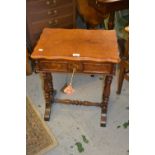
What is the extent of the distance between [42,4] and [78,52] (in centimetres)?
115

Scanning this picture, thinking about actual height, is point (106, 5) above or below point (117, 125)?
above

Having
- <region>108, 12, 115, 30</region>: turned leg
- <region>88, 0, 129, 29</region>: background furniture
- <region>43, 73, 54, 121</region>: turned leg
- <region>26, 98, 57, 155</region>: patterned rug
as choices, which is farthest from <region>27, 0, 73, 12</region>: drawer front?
<region>26, 98, 57, 155</region>: patterned rug

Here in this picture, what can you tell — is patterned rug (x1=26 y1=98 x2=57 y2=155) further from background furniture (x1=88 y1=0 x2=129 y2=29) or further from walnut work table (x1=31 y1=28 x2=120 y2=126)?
background furniture (x1=88 y1=0 x2=129 y2=29)

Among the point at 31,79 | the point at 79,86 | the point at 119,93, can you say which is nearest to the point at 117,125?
the point at 119,93

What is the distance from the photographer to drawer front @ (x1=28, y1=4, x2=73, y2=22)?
271cm

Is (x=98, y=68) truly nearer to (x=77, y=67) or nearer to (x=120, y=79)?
(x=77, y=67)

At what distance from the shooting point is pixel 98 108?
2.39 m

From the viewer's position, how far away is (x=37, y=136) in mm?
2094

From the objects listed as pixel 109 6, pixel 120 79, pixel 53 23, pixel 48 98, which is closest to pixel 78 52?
pixel 48 98
